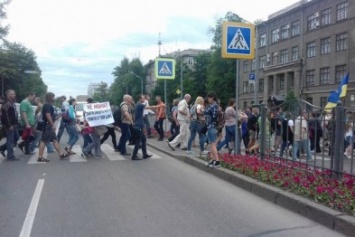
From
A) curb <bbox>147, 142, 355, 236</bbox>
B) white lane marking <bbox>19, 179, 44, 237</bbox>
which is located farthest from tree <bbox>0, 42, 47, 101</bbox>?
curb <bbox>147, 142, 355, 236</bbox>

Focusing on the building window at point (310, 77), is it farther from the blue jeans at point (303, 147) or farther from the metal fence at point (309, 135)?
the blue jeans at point (303, 147)

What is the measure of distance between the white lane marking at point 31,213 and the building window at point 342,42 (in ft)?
149

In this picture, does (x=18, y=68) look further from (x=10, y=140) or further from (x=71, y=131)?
(x=10, y=140)

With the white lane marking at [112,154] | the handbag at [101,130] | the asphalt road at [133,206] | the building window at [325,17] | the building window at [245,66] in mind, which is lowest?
the white lane marking at [112,154]

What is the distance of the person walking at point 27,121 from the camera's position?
12461 millimetres

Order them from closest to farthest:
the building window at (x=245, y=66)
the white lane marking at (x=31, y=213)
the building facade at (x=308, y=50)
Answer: the white lane marking at (x=31, y=213)
the building facade at (x=308, y=50)
the building window at (x=245, y=66)

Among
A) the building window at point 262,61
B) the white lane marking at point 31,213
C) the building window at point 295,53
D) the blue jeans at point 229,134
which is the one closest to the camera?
the white lane marking at point 31,213

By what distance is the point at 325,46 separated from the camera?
51.2 m

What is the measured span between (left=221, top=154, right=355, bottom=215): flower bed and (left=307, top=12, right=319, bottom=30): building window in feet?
153

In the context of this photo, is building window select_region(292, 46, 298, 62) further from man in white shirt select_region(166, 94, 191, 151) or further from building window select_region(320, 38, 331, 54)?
man in white shirt select_region(166, 94, 191, 151)

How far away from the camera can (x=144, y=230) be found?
5488mm

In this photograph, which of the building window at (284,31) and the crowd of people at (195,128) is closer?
the crowd of people at (195,128)

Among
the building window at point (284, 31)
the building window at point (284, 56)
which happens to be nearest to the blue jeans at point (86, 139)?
the building window at point (284, 56)

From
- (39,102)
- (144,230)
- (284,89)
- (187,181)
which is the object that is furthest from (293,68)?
(144,230)
